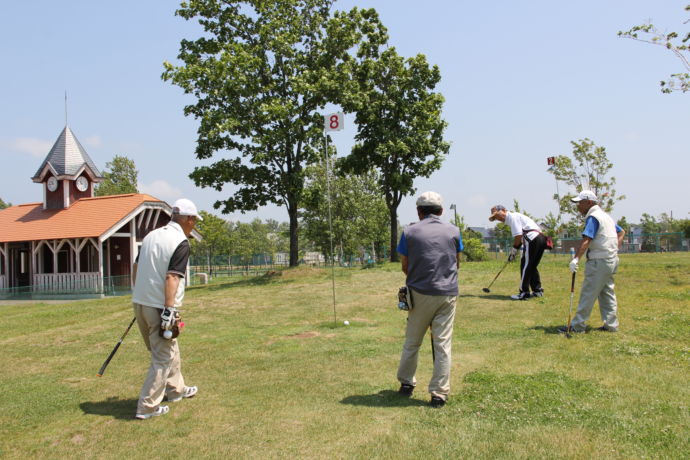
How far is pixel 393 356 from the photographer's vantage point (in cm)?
762

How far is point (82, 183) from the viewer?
3095cm

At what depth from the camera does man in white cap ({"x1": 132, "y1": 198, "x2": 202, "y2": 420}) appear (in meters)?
5.48

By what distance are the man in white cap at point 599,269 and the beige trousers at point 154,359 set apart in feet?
19.3

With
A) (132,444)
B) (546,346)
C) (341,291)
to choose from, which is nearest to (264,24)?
(341,291)

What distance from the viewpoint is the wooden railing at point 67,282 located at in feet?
87.4

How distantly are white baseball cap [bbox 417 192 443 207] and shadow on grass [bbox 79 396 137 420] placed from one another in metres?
3.77

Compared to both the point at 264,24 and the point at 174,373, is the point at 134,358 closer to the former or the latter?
the point at 174,373

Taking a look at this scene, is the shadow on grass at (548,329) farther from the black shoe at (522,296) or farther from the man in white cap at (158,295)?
the man in white cap at (158,295)

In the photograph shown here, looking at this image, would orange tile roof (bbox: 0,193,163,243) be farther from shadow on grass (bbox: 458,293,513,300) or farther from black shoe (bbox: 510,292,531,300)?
black shoe (bbox: 510,292,531,300)

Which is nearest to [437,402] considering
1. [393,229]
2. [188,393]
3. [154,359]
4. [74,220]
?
[188,393]

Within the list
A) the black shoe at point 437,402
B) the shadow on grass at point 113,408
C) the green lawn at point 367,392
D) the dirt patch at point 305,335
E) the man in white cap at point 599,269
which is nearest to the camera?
the green lawn at point 367,392

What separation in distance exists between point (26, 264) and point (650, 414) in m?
34.9

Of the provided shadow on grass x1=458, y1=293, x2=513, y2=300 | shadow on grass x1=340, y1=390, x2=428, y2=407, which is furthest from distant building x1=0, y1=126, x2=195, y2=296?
shadow on grass x1=340, y1=390, x2=428, y2=407

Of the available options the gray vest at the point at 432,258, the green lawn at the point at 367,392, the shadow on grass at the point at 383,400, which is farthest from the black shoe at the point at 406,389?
the gray vest at the point at 432,258
